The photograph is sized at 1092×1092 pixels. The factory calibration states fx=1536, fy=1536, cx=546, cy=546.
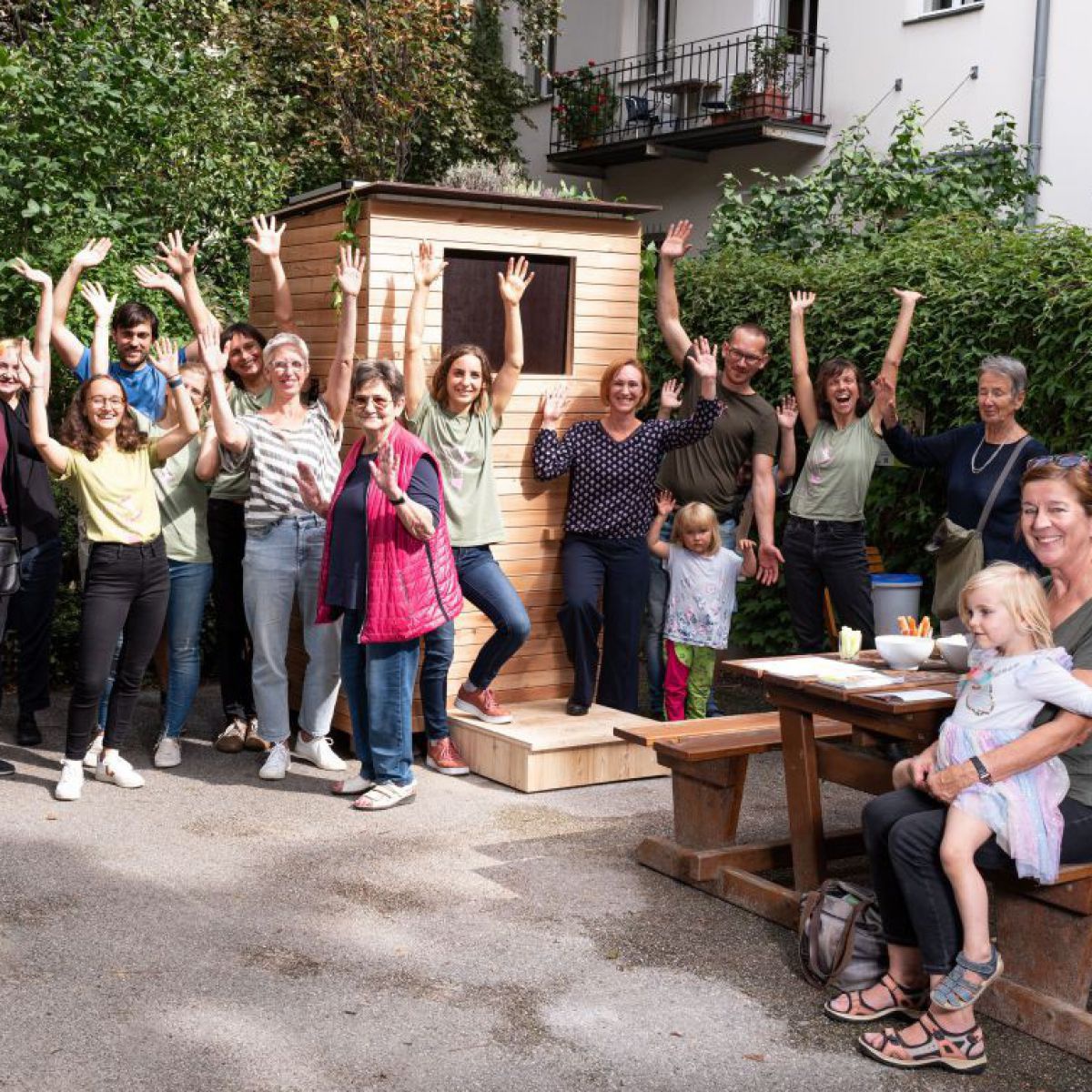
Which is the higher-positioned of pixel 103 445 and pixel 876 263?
pixel 876 263

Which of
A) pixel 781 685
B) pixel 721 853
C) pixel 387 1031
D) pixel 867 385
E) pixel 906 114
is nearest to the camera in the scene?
pixel 387 1031

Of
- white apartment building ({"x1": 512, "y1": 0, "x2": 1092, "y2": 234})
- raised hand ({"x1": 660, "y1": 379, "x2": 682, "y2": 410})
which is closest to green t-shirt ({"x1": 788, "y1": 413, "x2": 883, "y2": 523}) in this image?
raised hand ({"x1": 660, "y1": 379, "x2": 682, "y2": 410})

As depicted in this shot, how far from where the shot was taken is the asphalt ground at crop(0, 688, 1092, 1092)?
4.11 m

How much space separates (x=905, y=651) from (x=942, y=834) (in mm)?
1054

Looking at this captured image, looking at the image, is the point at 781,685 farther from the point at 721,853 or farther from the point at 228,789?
the point at 228,789

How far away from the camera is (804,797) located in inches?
212

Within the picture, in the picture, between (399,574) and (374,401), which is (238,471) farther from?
(399,574)

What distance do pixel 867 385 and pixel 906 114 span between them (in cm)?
590

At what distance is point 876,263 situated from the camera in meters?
8.77

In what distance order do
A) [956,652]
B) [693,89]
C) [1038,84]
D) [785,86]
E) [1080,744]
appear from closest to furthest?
[1080,744]
[956,652]
[1038,84]
[785,86]
[693,89]

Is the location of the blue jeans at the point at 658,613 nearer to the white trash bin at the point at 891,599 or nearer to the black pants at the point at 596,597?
the black pants at the point at 596,597

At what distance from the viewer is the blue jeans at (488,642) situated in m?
7.12

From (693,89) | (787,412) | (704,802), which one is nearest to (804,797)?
(704,802)

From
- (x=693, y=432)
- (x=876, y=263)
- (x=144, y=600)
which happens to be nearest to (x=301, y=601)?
(x=144, y=600)
